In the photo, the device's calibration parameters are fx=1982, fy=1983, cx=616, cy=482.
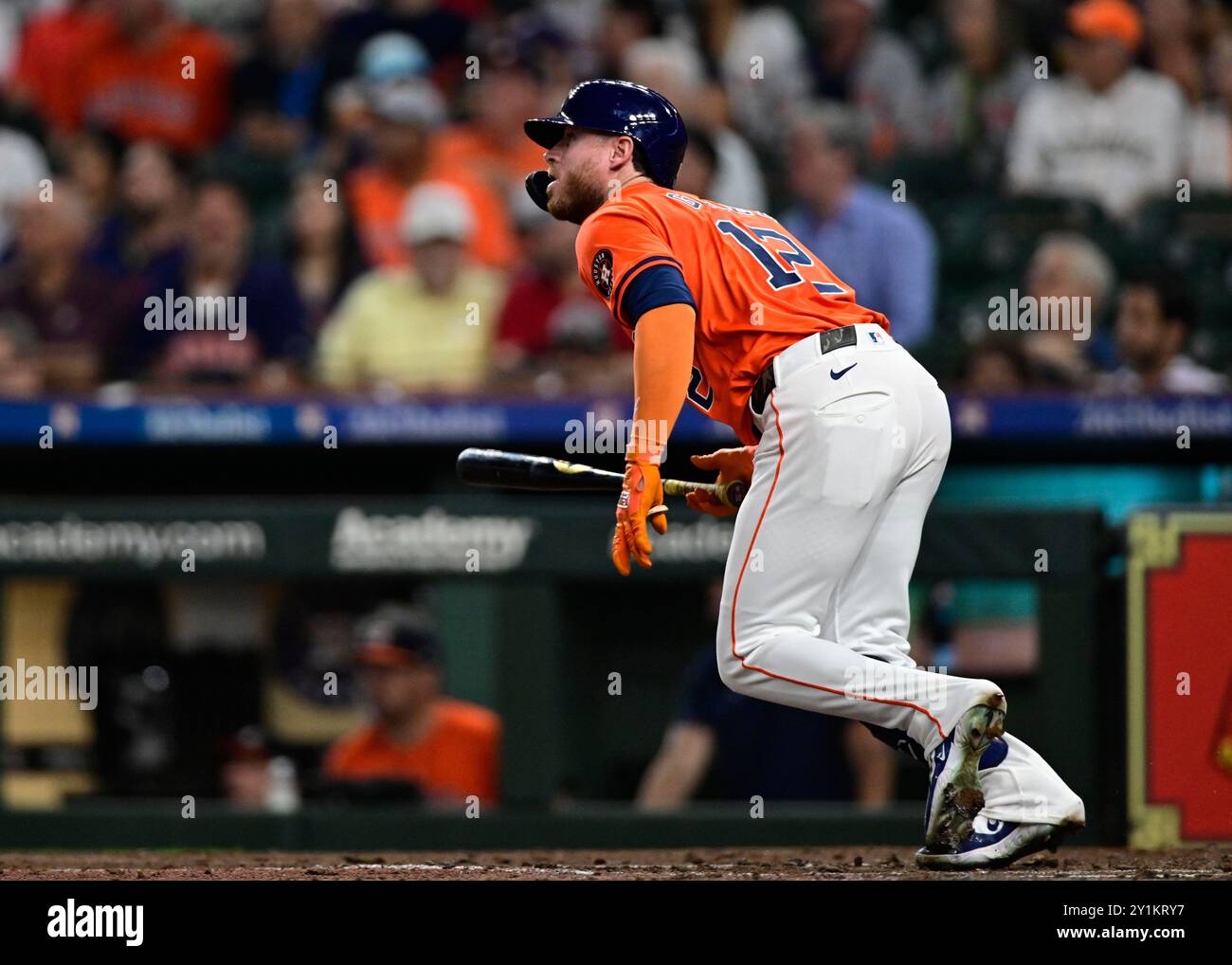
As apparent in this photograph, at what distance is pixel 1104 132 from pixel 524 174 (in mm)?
2651

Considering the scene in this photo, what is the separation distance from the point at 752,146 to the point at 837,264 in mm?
1382

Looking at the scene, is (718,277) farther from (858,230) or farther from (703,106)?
(703,106)

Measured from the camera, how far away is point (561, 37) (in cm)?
975

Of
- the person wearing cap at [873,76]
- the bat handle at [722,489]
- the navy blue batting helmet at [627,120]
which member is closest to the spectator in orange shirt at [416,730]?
the bat handle at [722,489]

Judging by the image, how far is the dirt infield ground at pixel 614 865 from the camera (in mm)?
4125

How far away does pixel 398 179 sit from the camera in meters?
9.06

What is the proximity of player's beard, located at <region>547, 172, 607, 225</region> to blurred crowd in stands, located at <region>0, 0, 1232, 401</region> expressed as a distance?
2.78 meters

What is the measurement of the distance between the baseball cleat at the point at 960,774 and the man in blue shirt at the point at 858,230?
152 inches

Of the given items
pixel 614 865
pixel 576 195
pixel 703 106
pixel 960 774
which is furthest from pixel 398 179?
pixel 960 774

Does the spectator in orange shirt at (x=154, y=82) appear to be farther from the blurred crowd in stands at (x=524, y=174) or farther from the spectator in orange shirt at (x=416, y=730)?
the spectator in orange shirt at (x=416, y=730)

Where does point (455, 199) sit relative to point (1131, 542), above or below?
above

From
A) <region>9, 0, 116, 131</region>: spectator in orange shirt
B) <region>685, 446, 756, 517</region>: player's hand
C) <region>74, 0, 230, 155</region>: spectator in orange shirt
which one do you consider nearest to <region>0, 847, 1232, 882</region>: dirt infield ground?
<region>685, 446, 756, 517</region>: player's hand
